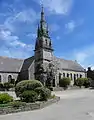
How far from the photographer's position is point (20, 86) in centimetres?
2408

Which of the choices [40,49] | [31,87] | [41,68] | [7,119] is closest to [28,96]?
[31,87]

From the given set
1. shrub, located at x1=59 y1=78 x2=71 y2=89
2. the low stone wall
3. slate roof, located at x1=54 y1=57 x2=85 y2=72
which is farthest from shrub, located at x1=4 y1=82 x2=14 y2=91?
the low stone wall

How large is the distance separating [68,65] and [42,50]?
15.0 meters

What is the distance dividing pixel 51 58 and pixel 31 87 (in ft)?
135

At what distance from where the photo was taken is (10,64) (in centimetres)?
6122

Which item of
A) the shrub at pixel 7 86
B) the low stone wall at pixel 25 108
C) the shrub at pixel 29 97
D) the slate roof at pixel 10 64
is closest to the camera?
the low stone wall at pixel 25 108

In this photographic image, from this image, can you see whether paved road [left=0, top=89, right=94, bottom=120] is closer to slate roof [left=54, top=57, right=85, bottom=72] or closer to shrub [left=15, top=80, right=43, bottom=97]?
shrub [left=15, top=80, right=43, bottom=97]

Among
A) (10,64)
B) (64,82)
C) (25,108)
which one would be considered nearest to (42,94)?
(25,108)

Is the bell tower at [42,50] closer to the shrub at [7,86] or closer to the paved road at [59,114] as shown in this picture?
the shrub at [7,86]

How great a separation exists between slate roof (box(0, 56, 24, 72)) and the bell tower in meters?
5.55

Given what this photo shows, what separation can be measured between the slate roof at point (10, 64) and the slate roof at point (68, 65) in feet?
40.4

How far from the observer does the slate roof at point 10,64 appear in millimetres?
58828

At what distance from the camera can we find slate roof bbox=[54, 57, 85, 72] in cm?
6865

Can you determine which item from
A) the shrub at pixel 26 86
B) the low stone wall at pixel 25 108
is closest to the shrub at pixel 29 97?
the low stone wall at pixel 25 108
